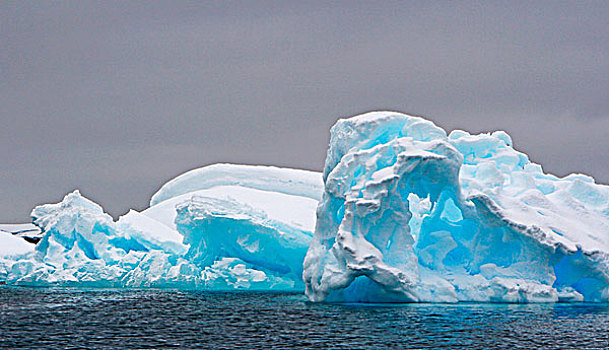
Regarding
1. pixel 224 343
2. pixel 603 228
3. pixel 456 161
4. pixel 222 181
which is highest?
pixel 222 181

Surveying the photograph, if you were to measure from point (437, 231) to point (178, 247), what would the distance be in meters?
15.5

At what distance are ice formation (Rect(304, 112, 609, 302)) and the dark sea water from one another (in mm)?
749

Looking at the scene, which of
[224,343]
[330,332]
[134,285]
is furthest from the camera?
[134,285]

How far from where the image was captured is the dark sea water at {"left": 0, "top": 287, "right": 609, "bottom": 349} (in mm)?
16578

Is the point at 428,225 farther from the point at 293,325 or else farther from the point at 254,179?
the point at 254,179

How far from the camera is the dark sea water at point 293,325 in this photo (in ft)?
54.4

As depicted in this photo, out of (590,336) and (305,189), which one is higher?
(305,189)

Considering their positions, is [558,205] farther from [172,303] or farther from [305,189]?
[305,189]

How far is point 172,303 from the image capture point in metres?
27.7

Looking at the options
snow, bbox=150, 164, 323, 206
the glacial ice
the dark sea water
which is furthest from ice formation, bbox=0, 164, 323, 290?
the dark sea water

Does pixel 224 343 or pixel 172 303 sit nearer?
pixel 224 343

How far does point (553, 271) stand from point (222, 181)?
25758 mm

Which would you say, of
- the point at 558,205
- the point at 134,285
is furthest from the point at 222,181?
the point at 558,205

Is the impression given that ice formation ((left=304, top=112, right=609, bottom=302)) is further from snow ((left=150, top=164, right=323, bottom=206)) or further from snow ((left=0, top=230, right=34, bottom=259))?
snow ((left=0, top=230, right=34, bottom=259))
